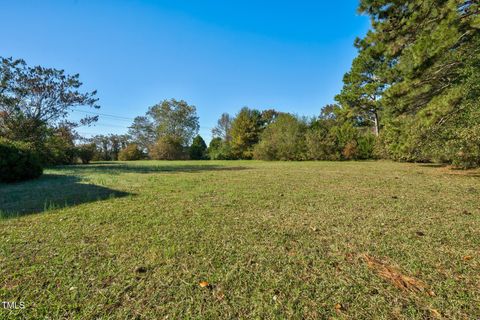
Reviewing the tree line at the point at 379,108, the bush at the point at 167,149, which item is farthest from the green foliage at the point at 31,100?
the bush at the point at 167,149

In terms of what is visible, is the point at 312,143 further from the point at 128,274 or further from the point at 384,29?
the point at 128,274

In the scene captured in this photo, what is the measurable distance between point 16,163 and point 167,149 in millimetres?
24043

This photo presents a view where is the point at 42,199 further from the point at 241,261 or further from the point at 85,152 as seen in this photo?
the point at 85,152

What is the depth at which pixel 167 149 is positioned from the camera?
3091 centimetres

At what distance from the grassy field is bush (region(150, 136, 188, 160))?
1092 inches

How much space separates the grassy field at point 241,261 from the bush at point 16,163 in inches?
176

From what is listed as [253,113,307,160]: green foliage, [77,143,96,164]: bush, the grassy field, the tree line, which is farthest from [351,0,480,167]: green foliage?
[77,143,96,164]: bush

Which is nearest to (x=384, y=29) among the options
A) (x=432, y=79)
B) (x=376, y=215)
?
(x=432, y=79)

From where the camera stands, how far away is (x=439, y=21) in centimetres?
591

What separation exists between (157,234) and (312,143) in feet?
63.9

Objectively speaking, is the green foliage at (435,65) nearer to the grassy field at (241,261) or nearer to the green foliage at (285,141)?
the grassy field at (241,261)

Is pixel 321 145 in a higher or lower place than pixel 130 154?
higher

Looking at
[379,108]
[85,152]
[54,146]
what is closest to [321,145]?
[379,108]

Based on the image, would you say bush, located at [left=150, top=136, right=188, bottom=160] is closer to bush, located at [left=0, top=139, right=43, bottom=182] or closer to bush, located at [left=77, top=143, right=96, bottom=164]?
bush, located at [left=77, top=143, right=96, bottom=164]
